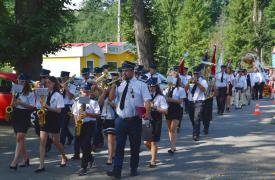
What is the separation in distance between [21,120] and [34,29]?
6162 mm

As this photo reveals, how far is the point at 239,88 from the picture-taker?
21.3 m

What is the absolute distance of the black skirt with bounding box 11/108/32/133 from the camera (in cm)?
933

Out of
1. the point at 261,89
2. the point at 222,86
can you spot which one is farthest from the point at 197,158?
the point at 261,89

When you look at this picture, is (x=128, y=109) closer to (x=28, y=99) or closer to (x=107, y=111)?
(x=107, y=111)

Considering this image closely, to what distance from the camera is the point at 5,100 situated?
49.3ft

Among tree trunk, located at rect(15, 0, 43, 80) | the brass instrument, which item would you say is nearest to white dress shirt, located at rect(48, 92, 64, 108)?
the brass instrument

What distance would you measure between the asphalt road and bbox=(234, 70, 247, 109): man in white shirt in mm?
6069

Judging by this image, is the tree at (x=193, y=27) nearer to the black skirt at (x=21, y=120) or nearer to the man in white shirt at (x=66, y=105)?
the man in white shirt at (x=66, y=105)

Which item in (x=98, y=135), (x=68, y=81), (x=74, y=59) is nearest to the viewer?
(x=68, y=81)

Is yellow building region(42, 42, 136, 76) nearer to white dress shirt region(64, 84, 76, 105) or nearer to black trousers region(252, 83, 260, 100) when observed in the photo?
black trousers region(252, 83, 260, 100)

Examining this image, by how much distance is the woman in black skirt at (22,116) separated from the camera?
30.5 feet

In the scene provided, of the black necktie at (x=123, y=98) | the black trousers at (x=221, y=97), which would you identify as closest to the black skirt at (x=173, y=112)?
the black necktie at (x=123, y=98)

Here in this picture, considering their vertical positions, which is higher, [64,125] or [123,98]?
[123,98]

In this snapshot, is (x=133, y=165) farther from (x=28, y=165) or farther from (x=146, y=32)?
(x=146, y=32)
